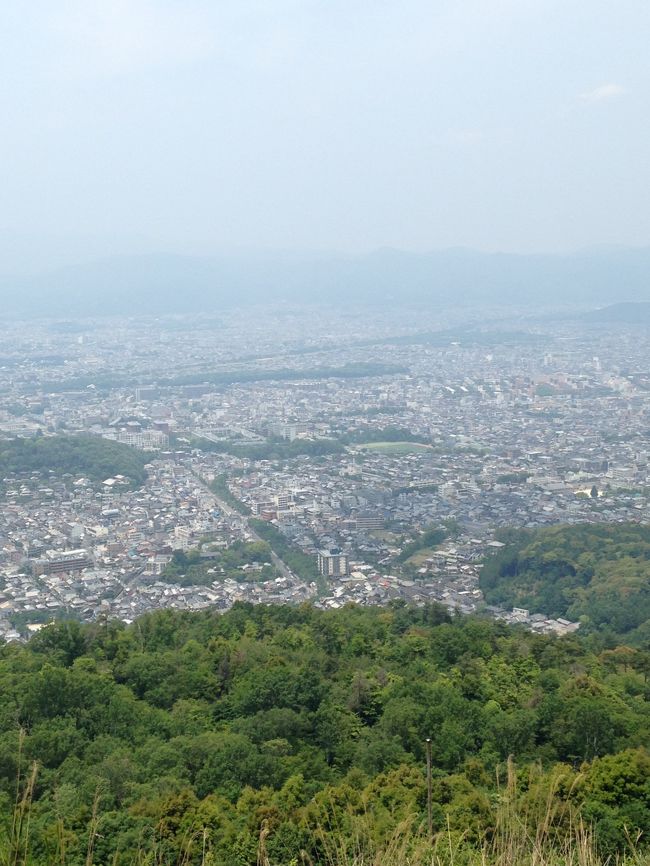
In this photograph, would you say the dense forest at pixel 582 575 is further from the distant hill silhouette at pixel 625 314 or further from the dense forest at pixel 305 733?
the distant hill silhouette at pixel 625 314

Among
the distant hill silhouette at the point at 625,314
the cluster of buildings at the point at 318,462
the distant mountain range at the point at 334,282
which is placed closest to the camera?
the cluster of buildings at the point at 318,462

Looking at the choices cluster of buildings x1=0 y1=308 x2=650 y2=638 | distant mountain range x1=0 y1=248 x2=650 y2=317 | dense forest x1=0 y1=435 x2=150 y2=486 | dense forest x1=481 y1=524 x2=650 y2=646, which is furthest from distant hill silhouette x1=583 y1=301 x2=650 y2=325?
dense forest x1=481 y1=524 x2=650 y2=646

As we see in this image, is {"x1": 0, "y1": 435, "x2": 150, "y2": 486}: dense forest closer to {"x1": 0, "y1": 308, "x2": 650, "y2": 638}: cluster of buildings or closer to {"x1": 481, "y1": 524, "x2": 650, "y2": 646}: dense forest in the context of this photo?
{"x1": 0, "y1": 308, "x2": 650, "y2": 638}: cluster of buildings

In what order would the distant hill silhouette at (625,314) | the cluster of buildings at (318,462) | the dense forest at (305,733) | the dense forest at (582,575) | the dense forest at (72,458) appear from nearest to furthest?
the dense forest at (305,733)
the dense forest at (582,575)
the cluster of buildings at (318,462)
the dense forest at (72,458)
the distant hill silhouette at (625,314)

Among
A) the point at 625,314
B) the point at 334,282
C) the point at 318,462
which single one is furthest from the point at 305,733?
the point at 334,282

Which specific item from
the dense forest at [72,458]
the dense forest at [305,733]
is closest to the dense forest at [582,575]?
the dense forest at [305,733]

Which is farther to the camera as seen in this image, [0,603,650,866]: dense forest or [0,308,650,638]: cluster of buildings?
[0,308,650,638]: cluster of buildings
